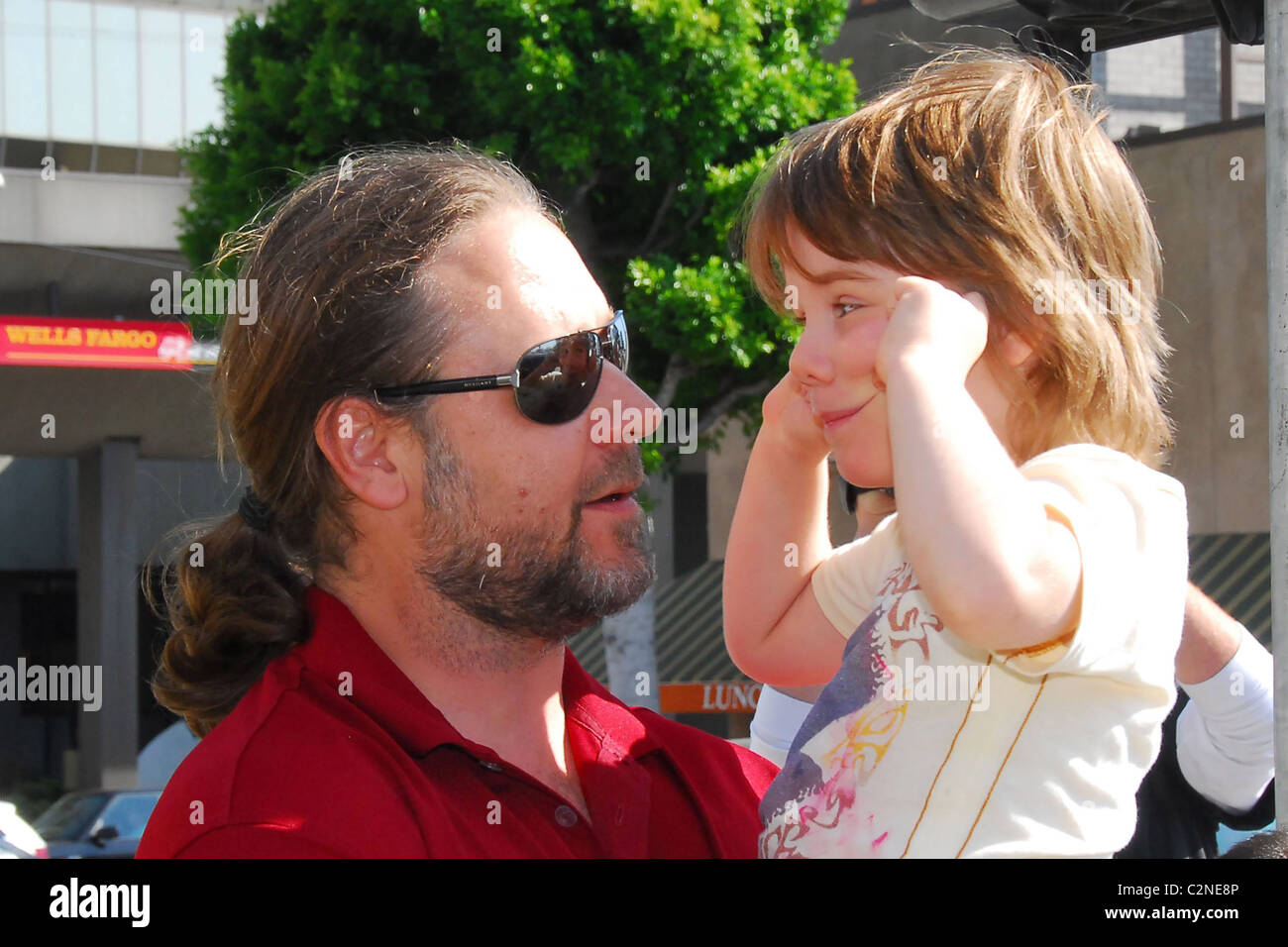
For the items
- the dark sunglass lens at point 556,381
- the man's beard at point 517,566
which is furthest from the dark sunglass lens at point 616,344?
the man's beard at point 517,566

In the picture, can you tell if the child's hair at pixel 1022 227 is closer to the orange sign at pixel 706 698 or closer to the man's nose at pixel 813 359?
the man's nose at pixel 813 359

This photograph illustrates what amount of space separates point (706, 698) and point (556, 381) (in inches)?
490

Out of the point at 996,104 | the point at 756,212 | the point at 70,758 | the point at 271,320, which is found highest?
the point at 996,104

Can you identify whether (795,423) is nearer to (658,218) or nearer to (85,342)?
(658,218)

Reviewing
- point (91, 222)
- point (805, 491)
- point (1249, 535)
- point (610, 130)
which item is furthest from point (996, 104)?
point (91, 222)

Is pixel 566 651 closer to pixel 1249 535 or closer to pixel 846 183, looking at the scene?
pixel 846 183

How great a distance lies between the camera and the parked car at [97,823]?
10680mm

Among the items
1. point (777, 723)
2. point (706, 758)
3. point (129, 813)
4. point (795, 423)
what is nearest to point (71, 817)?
point (129, 813)

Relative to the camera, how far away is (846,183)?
2.07m

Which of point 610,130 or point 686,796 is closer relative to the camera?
point 686,796

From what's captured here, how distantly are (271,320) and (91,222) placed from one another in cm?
1518

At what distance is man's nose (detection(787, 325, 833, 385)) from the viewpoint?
2068mm

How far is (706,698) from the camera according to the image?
47.5ft

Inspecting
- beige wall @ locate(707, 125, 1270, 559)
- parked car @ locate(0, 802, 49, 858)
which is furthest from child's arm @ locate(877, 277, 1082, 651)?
beige wall @ locate(707, 125, 1270, 559)
